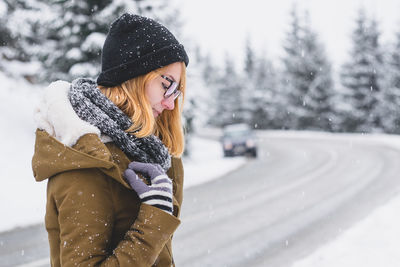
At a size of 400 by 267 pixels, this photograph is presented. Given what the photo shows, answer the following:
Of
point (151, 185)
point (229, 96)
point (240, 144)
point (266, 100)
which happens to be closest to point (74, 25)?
point (240, 144)

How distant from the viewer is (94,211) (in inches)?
47.4

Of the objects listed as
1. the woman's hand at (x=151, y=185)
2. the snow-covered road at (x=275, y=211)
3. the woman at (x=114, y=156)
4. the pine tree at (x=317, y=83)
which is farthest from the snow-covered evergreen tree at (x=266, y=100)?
the woman's hand at (x=151, y=185)

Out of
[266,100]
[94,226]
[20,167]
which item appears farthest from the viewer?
[266,100]

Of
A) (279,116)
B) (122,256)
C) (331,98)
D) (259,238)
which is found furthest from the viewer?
(279,116)

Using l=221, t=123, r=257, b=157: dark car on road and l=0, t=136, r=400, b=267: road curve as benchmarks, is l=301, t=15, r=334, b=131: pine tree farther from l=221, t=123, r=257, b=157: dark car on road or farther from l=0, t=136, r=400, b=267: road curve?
l=0, t=136, r=400, b=267: road curve

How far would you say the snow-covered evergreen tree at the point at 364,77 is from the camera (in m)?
30.9

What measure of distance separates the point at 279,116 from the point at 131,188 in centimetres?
4059

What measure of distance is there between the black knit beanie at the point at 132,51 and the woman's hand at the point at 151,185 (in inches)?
15.2

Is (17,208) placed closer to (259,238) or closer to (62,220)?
(259,238)

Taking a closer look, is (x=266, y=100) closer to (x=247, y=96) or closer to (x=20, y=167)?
(x=247, y=96)

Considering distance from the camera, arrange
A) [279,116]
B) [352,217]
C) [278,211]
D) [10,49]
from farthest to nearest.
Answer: [279,116] < [10,49] < [278,211] < [352,217]

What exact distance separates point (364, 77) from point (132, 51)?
33.5m

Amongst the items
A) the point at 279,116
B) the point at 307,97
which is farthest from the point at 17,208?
the point at 279,116

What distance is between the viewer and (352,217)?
700 centimetres
